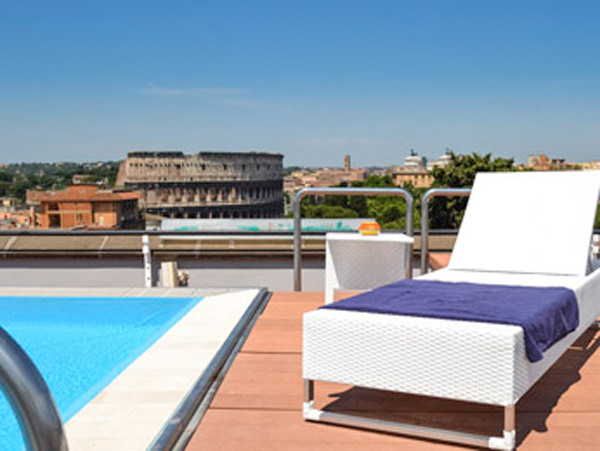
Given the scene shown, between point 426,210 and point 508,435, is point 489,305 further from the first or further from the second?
point 426,210

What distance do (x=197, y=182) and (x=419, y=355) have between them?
8574cm

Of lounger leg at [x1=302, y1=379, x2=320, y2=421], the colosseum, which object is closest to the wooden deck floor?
lounger leg at [x1=302, y1=379, x2=320, y2=421]

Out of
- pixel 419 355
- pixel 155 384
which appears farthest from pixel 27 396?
pixel 155 384

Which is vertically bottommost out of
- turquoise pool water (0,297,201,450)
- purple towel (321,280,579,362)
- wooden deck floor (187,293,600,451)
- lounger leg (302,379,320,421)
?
turquoise pool water (0,297,201,450)

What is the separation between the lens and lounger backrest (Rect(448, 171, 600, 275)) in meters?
3.12

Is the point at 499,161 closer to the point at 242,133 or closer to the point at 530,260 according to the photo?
the point at 530,260

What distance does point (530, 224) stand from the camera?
329cm

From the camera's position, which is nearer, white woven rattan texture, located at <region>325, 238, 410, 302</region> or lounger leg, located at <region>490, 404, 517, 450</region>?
lounger leg, located at <region>490, 404, 517, 450</region>

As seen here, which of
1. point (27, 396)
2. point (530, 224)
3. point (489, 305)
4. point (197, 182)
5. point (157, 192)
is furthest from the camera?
point (197, 182)

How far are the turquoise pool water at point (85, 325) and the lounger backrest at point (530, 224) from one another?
1765 mm

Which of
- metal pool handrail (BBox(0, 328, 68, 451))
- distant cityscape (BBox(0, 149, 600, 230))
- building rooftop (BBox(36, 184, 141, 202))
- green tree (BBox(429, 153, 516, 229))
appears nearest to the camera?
metal pool handrail (BBox(0, 328, 68, 451))

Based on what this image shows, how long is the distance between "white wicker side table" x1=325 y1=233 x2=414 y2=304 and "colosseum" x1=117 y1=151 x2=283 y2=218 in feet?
268

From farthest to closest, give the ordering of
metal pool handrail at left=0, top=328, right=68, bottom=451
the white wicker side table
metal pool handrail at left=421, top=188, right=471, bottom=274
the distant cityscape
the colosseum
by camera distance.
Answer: the colosseum → the distant cityscape → metal pool handrail at left=421, top=188, right=471, bottom=274 → the white wicker side table → metal pool handrail at left=0, top=328, right=68, bottom=451

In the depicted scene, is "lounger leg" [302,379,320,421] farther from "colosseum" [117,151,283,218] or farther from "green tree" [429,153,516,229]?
"colosseum" [117,151,283,218]
